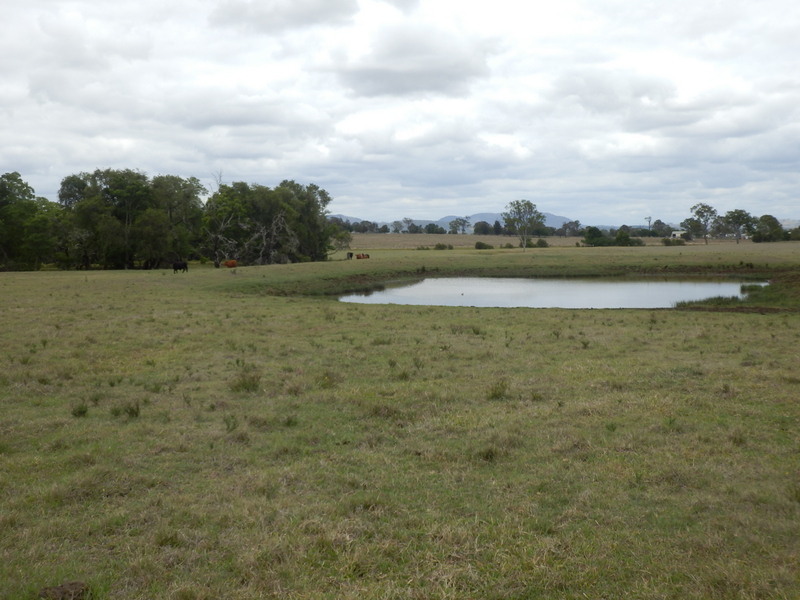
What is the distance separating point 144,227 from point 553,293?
48.4m

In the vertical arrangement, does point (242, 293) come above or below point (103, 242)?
below

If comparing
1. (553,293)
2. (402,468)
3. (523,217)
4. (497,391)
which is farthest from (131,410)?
(523,217)

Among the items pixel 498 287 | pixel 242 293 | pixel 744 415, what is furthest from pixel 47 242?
pixel 744 415

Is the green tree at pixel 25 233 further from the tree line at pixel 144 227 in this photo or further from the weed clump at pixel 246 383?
the weed clump at pixel 246 383

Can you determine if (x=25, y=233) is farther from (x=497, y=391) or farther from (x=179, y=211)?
(x=497, y=391)

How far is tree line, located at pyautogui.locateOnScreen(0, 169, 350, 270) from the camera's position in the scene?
66688 mm

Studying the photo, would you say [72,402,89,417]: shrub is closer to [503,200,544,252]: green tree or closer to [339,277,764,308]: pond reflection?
[339,277,764,308]: pond reflection

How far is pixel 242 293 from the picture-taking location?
38.2 metres

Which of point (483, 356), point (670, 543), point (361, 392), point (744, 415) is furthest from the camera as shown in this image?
point (483, 356)

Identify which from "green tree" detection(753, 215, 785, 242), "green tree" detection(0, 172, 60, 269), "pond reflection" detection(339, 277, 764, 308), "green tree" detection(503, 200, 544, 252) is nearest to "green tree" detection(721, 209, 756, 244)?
"green tree" detection(753, 215, 785, 242)

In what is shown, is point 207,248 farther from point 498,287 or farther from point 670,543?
point 670,543

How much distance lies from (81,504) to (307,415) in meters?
4.29

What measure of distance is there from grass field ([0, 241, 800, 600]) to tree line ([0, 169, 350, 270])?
52835 millimetres

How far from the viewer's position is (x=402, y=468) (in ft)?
25.5
